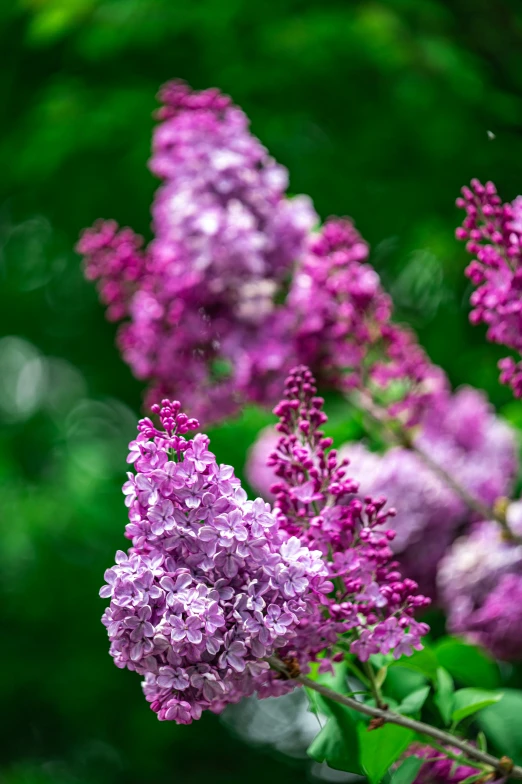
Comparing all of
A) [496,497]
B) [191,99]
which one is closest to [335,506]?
[496,497]

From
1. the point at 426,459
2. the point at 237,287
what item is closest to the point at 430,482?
the point at 426,459

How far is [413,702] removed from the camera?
903 mm

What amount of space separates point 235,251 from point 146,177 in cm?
162

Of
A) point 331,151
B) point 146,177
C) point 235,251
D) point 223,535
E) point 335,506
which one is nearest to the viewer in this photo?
point 223,535

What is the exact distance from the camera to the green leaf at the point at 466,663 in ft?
3.58

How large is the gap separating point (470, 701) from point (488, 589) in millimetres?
475

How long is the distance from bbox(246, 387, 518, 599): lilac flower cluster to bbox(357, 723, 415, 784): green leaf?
0.62 meters

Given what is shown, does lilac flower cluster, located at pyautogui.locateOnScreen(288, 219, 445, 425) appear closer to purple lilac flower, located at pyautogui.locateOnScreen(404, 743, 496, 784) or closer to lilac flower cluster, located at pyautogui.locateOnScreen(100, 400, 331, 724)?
purple lilac flower, located at pyautogui.locateOnScreen(404, 743, 496, 784)

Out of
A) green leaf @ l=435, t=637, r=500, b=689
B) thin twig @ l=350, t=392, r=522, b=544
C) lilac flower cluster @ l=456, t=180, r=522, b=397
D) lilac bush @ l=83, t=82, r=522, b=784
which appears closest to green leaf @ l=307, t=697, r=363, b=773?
lilac bush @ l=83, t=82, r=522, b=784

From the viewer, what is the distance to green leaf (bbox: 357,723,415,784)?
848 mm

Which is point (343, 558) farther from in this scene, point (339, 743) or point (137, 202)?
point (137, 202)

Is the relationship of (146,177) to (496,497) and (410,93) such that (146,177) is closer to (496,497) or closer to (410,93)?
(410,93)

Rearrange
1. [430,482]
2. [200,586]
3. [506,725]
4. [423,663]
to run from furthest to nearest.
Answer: [430,482], [506,725], [423,663], [200,586]

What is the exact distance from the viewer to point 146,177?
2.91 m
